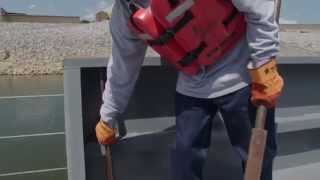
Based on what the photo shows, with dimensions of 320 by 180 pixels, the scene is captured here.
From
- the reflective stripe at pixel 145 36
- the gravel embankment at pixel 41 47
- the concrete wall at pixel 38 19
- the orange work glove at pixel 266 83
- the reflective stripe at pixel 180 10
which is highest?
the concrete wall at pixel 38 19

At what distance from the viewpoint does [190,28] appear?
137cm

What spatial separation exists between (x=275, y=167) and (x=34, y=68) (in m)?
12.8

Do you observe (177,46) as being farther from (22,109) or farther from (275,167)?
(22,109)

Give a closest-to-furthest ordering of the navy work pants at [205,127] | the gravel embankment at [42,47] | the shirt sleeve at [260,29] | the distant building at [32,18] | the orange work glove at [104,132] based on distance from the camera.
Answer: the shirt sleeve at [260,29], the navy work pants at [205,127], the orange work glove at [104,132], the gravel embankment at [42,47], the distant building at [32,18]

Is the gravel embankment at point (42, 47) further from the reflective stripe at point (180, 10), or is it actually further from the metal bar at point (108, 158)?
the reflective stripe at point (180, 10)

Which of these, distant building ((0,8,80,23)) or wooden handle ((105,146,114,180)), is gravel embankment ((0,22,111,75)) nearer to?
distant building ((0,8,80,23))

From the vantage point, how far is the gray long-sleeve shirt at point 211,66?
1.35m

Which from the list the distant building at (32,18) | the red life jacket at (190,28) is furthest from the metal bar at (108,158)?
the distant building at (32,18)

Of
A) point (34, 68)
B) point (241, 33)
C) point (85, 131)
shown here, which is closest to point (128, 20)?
point (241, 33)

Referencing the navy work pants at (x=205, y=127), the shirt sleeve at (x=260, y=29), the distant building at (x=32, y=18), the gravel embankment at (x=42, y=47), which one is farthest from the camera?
the distant building at (x=32, y=18)

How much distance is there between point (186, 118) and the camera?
1.56 m

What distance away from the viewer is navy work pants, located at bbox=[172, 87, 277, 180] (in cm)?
148

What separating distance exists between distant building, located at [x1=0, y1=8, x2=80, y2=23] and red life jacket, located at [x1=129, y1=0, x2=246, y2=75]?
84.6 ft

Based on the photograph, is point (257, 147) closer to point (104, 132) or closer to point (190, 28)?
point (190, 28)
